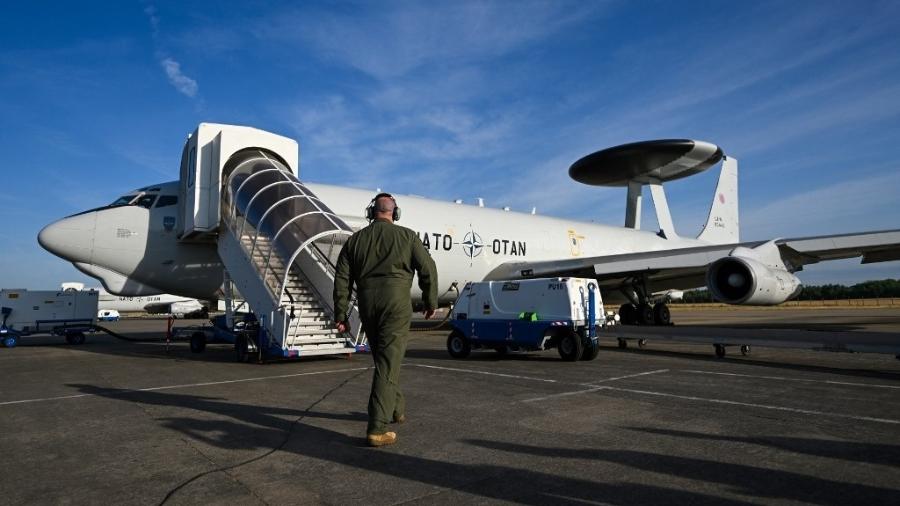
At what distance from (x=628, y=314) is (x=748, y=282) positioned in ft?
20.8

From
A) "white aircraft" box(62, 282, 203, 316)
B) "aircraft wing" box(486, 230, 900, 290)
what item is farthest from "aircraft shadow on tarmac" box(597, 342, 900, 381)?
"white aircraft" box(62, 282, 203, 316)

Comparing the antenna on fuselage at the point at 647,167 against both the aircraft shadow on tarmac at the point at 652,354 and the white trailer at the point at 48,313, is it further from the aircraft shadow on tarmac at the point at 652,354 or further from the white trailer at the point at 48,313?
the white trailer at the point at 48,313

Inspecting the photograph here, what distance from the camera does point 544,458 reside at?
4.00 m

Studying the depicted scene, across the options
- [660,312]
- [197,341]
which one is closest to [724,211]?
[660,312]

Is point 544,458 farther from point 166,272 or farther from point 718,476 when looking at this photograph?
point 166,272

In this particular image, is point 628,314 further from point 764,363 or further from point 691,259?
point 764,363

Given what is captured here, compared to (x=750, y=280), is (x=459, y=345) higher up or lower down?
lower down

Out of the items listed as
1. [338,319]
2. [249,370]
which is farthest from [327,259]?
[338,319]

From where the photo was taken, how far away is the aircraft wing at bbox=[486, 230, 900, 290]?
15.0 meters

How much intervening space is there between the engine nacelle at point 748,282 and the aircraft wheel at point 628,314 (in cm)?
525

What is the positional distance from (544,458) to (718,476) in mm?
1156

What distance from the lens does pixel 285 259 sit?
38.2 feet

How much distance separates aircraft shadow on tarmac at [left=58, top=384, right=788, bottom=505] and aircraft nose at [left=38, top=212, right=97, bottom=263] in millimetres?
9746

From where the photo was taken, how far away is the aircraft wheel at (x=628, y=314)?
19688 millimetres
